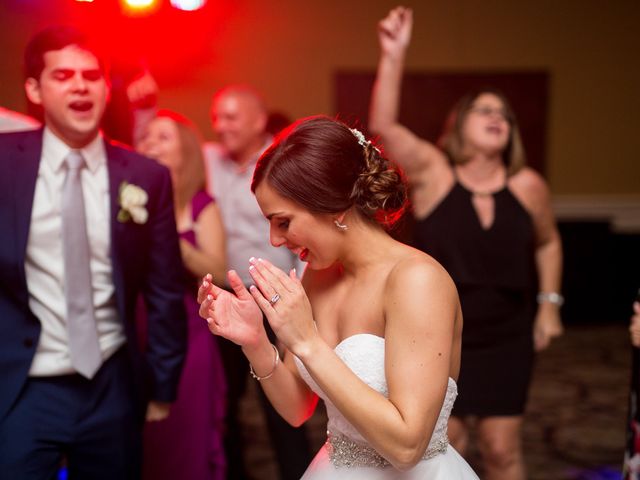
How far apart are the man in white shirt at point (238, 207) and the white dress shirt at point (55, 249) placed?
1.43m

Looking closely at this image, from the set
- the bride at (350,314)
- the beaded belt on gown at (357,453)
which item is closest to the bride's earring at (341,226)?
the bride at (350,314)

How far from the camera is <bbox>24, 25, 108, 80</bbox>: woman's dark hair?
2232mm

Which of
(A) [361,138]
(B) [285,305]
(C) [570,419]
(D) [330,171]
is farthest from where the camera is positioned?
(C) [570,419]

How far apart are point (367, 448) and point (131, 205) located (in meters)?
0.97

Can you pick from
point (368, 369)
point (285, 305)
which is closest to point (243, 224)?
point (368, 369)

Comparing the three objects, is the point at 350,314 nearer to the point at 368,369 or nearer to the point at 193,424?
the point at 368,369

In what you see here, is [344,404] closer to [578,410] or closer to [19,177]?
[19,177]

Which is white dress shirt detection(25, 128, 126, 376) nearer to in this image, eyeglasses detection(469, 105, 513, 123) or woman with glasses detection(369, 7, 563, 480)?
woman with glasses detection(369, 7, 563, 480)

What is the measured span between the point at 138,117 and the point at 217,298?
75.0 inches

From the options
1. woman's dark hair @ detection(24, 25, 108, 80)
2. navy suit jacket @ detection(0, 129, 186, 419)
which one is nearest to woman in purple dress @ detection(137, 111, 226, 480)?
navy suit jacket @ detection(0, 129, 186, 419)

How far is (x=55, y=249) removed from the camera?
2207 mm

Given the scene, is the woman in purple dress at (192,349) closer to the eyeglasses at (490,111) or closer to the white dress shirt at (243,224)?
the white dress shirt at (243,224)

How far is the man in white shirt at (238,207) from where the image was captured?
3768 millimetres

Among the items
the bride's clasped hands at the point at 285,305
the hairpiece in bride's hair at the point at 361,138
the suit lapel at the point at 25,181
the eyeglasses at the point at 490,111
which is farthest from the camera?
the eyeglasses at the point at 490,111
